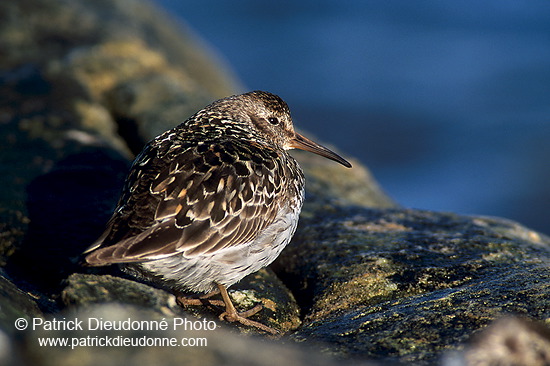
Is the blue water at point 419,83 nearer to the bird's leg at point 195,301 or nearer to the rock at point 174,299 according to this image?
the rock at point 174,299

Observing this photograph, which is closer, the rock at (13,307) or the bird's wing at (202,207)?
the rock at (13,307)

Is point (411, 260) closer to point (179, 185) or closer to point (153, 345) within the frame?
point (179, 185)

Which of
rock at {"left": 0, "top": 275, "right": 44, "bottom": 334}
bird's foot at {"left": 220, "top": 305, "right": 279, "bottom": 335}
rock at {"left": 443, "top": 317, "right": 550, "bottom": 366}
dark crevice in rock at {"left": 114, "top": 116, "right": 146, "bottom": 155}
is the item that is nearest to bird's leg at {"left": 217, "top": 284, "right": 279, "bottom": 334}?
bird's foot at {"left": 220, "top": 305, "right": 279, "bottom": 335}

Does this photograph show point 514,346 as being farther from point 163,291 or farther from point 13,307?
point 13,307

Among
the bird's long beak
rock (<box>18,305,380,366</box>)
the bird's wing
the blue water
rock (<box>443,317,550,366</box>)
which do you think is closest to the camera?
rock (<box>18,305,380,366</box>)

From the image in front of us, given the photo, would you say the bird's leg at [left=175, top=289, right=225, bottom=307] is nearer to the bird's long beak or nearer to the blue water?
the bird's long beak

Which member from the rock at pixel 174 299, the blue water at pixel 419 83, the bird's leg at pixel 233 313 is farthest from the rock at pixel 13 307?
the blue water at pixel 419 83
